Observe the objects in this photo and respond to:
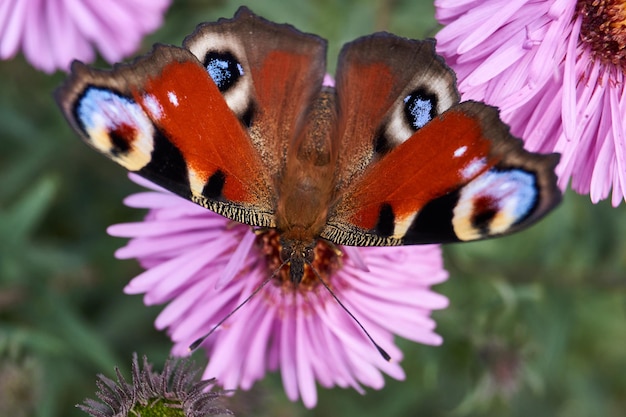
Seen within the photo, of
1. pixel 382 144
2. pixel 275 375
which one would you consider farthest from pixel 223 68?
pixel 275 375

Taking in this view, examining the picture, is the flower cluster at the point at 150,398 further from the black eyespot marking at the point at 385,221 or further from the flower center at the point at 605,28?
the flower center at the point at 605,28

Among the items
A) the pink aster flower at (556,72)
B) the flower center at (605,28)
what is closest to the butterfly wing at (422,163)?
the pink aster flower at (556,72)

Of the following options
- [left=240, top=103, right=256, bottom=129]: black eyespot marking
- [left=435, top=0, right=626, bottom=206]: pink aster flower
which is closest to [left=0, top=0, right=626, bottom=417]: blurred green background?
[left=435, top=0, right=626, bottom=206]: pink aster flower

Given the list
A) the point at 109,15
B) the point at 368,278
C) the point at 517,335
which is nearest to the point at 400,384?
the point at 517,335

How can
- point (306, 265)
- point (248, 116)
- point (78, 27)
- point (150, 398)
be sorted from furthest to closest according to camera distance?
point (78, 27), point (306, 265), point (248, 116), point (150, 398)

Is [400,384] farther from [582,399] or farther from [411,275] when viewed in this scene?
[411,275]

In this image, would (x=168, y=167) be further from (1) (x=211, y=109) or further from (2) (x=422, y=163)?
(2) (x=422, y=163)
